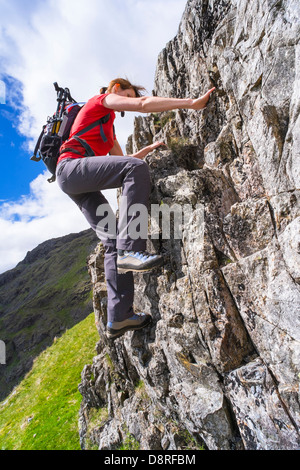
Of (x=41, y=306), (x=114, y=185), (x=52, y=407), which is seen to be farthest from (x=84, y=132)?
(x=41, y=306)

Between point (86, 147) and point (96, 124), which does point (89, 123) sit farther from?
point (86, 147)

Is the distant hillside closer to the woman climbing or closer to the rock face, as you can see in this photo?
the rock face

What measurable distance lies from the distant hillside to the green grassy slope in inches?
668

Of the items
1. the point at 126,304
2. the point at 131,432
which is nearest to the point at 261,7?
the point at 126,304

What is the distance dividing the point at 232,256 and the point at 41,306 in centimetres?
8451

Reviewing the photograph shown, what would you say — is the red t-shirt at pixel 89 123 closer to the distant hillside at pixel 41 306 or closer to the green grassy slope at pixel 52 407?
the green grassy slope at pixel 52 407

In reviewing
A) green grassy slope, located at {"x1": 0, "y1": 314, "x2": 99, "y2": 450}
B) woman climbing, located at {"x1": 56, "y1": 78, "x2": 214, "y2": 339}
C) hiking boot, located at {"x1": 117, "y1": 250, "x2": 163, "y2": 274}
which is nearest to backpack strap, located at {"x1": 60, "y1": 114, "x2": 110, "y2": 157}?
woman climbing, located at {"x1": 56, "y1": 78, "x2": 214, "y2": 339}

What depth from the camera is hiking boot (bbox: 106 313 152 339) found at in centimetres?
718

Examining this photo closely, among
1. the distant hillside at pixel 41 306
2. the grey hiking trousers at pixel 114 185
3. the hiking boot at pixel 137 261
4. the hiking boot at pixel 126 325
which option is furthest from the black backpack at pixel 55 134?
the distant hillside at pixel 41 306

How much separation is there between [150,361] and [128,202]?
6340 millimetres

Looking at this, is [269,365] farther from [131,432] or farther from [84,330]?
[84,330]

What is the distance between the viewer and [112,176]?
6480mm
